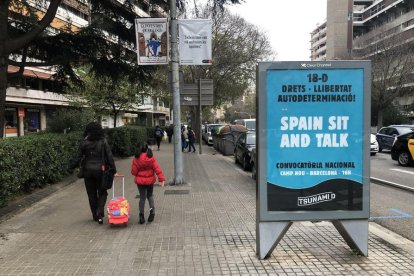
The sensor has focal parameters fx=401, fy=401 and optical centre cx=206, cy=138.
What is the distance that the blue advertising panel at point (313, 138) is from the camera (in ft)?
15.6

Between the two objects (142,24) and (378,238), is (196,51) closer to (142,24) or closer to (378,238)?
(142,24)

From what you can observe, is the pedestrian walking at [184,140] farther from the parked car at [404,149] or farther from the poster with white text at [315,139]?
the poster with white text at [315,139]

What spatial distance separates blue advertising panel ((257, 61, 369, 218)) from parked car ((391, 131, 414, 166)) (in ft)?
37.3

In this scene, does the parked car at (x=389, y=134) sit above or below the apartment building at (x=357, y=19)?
below

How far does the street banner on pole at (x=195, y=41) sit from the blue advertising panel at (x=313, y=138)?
570 cm

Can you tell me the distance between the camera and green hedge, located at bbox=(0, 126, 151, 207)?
684 cm

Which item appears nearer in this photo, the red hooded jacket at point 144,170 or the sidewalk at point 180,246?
the sidewalk at point 180,246

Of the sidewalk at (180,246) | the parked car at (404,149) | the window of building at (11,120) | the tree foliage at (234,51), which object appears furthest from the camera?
the window of building at (11,120)

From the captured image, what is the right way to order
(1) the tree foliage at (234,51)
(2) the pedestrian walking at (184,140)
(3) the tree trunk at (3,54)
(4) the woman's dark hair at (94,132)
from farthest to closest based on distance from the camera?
(1) the tree foliage at (234,51), (2) the pedestrian walking at (184,140), (3) the tree trunk at (3,54), (4) the woman's dark hair at (94,132)

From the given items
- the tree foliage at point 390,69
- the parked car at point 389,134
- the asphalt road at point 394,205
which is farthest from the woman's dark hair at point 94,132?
the tree foliage at point 390,69

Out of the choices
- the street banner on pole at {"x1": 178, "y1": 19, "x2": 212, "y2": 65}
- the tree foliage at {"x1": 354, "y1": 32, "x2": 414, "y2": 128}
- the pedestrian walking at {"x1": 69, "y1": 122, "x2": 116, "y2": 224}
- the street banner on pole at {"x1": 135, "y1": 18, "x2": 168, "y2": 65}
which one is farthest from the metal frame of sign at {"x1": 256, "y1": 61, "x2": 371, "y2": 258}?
the tree foliage at {"x1": 354, "y1": 32, "x2": 414, "y2": 128}

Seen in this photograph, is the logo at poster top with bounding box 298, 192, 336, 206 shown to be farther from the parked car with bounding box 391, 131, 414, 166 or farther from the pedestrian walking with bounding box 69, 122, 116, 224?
the parked car with bounding box 391, 131, 414, 166

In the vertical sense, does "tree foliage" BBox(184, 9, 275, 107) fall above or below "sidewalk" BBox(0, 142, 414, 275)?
above

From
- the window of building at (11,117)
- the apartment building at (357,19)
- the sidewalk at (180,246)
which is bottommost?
the sidewalk at (180,246)
